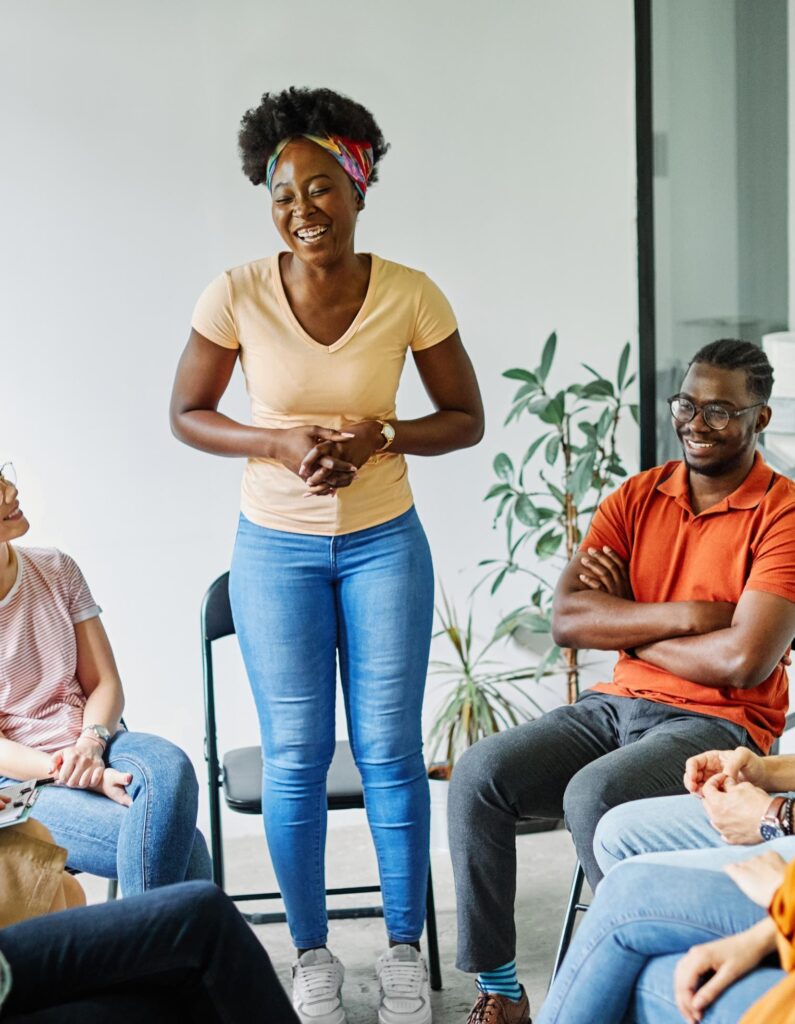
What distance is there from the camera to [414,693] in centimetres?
253

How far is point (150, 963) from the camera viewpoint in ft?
5.67

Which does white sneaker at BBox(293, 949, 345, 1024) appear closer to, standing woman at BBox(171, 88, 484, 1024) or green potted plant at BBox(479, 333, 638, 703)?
standing woman at BBox(171, 88, 484, 1024)

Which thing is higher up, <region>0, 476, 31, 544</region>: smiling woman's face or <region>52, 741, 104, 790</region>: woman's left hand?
<region>0, 476, 31, 544</region>: smiling woman's face

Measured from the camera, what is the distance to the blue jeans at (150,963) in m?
1.68

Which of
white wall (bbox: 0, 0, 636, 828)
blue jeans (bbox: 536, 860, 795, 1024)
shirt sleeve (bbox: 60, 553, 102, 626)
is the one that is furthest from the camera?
white wall (bbox: 0, 0, 636, 828)

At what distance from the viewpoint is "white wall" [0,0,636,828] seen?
341 cm

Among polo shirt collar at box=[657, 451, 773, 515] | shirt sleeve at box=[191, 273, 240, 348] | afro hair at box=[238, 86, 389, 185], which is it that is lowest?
polo shirt collar at box=[657, 451, 773, 515]

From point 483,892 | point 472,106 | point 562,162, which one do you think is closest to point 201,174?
point 472,106

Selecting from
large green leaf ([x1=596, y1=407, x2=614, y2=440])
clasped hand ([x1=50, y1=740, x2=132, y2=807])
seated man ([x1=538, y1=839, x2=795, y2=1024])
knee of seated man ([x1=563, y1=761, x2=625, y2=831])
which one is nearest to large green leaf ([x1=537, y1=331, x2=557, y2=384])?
large green leaf ([x1=596, y1=407, x2=614, y2=440])

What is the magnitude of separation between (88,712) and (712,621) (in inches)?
Result: 48.7

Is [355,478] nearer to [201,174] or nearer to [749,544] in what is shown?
[749,544]

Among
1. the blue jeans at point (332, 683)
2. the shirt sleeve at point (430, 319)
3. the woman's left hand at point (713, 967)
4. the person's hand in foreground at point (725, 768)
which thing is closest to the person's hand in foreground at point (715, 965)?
the woman's left hand at point (713, 967)

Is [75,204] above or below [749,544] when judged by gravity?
above

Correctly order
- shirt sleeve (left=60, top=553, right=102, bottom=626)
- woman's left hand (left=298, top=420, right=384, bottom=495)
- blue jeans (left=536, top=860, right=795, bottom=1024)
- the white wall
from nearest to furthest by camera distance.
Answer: blue jeans (left=536, top=860, right=795, bottom=1024), woman's left hand (left=298, top=420, right=384, bottom=495), shirt sleeve (left=60, top=553, right=102, bottom=626), the white wall
